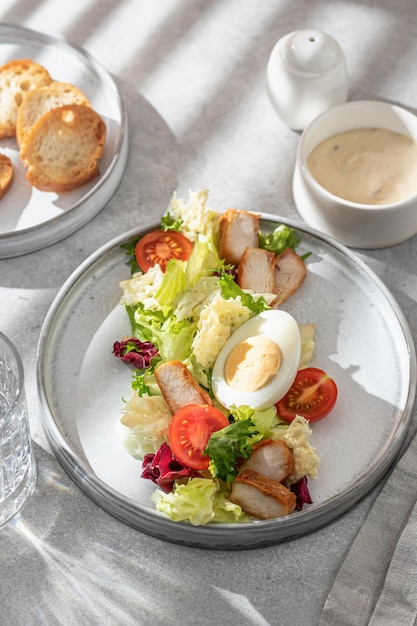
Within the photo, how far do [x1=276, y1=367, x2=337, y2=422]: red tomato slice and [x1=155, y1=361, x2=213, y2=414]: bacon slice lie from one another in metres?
0.17

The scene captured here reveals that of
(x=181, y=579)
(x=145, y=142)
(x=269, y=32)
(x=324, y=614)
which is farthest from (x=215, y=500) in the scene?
(x=269, y=32)

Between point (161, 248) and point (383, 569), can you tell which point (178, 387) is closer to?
point (161, 248)

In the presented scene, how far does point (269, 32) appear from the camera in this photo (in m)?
2.78

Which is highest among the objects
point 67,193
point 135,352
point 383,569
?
point 67,193

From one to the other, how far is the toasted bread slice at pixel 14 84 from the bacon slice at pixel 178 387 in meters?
0.94

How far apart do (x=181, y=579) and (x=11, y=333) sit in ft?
2.42

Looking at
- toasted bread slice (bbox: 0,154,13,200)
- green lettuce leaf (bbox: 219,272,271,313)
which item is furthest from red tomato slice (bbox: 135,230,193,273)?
toasted bread slice (bbox: 0,154,13,200)

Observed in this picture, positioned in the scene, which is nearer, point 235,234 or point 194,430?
point 194,430

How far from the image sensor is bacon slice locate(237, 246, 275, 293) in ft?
6.97

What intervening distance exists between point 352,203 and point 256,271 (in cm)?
28

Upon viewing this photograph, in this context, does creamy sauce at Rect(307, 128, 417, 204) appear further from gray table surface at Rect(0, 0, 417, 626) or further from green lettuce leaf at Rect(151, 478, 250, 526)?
green lettuce leaf at Rect(151, 478, 250, 526)

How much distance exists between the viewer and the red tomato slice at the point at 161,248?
7.13 ft

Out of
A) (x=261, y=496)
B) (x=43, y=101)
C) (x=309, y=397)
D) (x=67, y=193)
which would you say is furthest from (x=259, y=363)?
(x=43, y=101)

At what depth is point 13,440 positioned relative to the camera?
1815 millimetres
